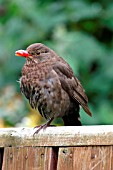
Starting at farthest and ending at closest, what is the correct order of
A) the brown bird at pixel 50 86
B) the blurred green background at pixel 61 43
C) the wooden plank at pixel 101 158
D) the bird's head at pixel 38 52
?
the blurred green background at pixel 61 43 → the bird's head at pixel 38 52 → the brown bird at pixel 50 86 → the wooden plank at pixel 101 158

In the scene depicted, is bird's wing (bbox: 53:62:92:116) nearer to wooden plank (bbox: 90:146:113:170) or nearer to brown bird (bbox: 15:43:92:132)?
brown bird (bbox: 15:43:92:132)

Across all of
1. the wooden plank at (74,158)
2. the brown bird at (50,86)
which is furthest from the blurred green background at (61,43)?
the wooden plank at (74,158)

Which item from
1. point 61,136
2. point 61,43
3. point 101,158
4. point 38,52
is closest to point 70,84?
point 38,52

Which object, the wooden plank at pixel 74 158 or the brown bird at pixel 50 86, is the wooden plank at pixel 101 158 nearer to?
the wooden plank at pixel 74 158

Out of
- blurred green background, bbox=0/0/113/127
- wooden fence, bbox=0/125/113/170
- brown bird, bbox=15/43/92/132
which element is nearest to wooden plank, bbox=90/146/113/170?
wooden fence, bbox=0/125/113/170

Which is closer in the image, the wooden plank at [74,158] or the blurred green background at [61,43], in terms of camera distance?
the wooden plank at [74,158]

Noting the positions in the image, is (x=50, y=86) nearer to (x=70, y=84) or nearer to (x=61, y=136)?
(x=70, y=84)
